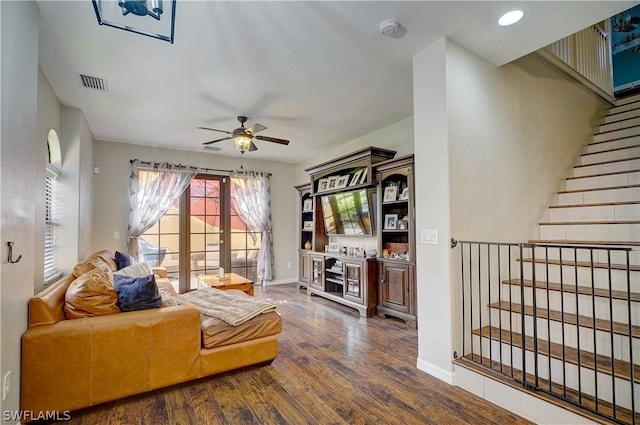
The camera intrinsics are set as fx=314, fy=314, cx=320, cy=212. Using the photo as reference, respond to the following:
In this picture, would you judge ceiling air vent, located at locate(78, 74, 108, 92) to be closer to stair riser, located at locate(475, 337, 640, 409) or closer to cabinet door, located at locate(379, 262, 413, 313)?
cabinet door, located at locate(379, 262, 413, 313)

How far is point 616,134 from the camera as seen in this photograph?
399 cm

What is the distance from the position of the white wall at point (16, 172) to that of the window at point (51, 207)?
1770 millimetres

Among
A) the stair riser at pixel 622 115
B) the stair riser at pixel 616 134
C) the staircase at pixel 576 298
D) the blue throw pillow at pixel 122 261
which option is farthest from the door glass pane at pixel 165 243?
the stair riser at pixel 622 115

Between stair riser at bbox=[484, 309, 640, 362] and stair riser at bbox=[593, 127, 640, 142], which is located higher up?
stair riser at bbox=[593, 127, 640, 142]

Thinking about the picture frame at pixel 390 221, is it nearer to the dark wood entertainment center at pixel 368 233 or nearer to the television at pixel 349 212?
the dark wood entertainment center at pixel 368 233

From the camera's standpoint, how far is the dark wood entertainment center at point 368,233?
4.10 metres

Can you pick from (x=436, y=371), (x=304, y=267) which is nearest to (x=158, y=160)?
(x=304, y=267)

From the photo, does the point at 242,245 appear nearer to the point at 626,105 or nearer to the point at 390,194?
the point at 390,194

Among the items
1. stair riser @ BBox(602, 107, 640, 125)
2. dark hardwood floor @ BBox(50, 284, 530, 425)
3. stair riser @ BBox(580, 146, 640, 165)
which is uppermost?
stair riser @ BBox(602, 107, 640, 125)

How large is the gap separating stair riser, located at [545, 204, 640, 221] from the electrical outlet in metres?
4.64

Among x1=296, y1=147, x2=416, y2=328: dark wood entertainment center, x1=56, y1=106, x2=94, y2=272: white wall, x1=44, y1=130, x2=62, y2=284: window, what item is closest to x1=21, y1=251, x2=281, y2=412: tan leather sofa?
x1=44, y1=130, x2=62, y2=284: window

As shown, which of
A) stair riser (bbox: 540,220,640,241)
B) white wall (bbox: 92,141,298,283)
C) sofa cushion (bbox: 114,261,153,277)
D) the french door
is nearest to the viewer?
stair riser (bbox: 540,220,640,241)

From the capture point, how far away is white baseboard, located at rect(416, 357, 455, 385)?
2.50 m

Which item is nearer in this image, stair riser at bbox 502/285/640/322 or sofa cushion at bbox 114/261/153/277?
stair riser at bbox 502/285/640/322
